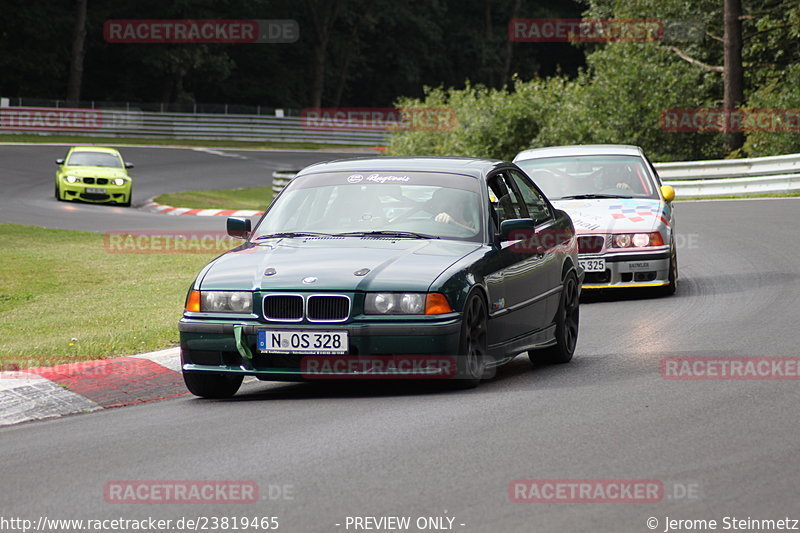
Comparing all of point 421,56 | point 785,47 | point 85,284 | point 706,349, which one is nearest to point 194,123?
point 421,56

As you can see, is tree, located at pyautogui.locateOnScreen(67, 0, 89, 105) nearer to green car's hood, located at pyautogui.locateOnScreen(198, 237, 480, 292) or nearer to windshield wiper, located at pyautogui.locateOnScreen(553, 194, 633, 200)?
windshield wiper, located at pyautogui.locateOnScreen(553, 194, 633, 200)

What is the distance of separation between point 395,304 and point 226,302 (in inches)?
41.5

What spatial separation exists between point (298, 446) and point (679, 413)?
2188 millimetres

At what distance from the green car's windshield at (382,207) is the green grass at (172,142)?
47.1m

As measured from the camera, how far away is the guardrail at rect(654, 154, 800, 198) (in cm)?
2872

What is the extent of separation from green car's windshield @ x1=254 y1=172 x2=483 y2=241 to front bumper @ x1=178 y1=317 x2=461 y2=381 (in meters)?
1.12

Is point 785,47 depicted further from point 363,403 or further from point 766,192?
point 363,403

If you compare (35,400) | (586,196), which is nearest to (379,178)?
(35,400)

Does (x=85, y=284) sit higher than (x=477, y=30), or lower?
lower

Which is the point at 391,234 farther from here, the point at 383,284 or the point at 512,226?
the point at 383,284

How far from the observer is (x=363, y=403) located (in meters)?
7.66

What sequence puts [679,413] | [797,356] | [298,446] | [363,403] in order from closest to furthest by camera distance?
[298,446]
[679,413]
[363,403]
[797,356]

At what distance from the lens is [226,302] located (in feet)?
25.5

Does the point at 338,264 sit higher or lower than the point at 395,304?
higher
